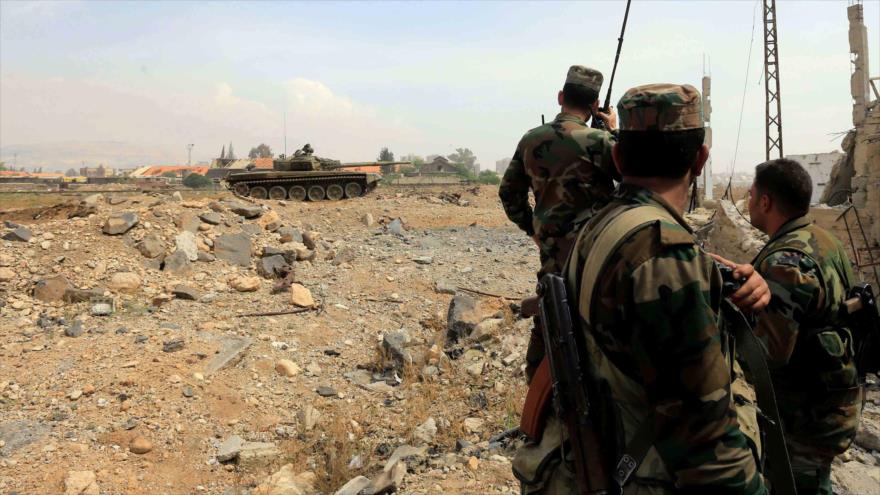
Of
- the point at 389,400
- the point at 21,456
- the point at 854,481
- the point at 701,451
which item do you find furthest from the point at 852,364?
the point at 21,456

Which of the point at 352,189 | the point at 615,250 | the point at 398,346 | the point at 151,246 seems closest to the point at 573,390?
the point at 615,250

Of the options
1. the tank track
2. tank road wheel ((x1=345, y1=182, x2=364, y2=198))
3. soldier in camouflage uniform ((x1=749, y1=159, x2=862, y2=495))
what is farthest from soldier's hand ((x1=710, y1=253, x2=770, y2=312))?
tank road wheel ((x1=345, y1=182, x2=364, y2=198))

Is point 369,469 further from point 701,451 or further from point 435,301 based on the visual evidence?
point 435,301

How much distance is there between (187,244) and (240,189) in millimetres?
9367

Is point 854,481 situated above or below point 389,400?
above

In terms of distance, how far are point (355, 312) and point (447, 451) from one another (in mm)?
3986

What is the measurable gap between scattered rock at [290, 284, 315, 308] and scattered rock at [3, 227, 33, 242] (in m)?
3.73

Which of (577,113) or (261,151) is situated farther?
(261,151)

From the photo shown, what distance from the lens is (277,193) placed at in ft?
61.3

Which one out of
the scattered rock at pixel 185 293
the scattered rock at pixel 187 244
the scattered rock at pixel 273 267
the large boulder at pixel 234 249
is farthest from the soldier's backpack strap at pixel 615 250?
the large boulder at pixel 234 249

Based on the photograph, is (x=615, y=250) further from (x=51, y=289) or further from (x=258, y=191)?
(x=258, y=191)

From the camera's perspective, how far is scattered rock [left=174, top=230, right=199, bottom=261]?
9.08 m

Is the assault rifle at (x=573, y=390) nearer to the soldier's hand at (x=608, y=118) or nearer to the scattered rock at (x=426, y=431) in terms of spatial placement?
the soldier's hand at (x=608, y=118)

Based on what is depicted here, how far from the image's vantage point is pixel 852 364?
84.7 inches
